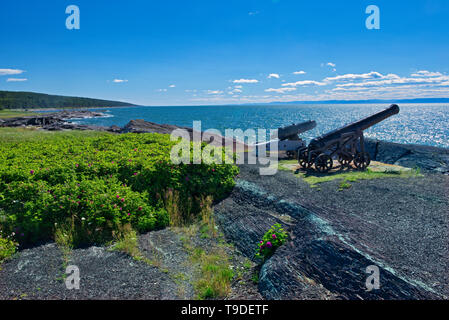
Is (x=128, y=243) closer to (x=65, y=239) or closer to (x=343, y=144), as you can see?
(x=65, y=239)

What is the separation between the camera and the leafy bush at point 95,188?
6098 mm

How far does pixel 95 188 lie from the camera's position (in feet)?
21.6

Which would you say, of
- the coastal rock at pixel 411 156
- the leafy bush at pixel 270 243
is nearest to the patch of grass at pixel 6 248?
the leafy bush at pixel 270 243

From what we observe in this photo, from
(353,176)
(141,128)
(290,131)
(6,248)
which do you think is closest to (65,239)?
(6,248)

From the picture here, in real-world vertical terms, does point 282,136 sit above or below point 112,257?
above

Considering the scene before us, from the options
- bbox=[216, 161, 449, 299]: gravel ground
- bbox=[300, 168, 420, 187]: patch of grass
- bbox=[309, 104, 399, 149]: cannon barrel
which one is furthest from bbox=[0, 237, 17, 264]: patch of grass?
bbox=[309, 104, 399, 149]: cannon barrel

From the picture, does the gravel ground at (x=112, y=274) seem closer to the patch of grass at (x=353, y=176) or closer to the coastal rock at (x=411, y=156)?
the patch of grass at (x=353, y=176)

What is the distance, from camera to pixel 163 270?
5.17 metres

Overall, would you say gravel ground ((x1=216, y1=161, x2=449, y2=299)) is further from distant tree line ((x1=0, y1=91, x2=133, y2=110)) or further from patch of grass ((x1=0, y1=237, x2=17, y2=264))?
distant tree line ((x1=0, y1=91, x2=133, y2=110))

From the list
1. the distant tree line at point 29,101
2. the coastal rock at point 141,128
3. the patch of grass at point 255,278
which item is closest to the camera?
the patch of grass at point 255,278

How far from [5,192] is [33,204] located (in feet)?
3.29

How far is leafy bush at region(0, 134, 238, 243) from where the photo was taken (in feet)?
20.0
